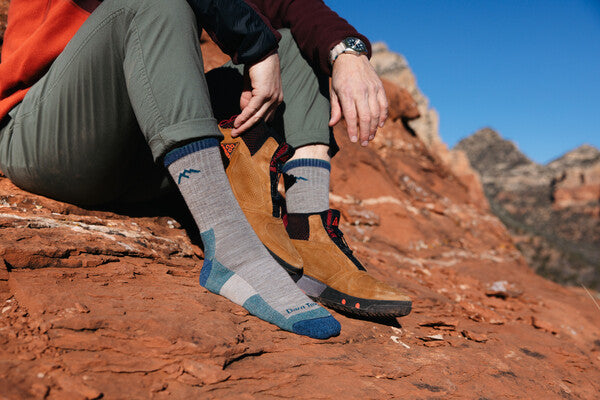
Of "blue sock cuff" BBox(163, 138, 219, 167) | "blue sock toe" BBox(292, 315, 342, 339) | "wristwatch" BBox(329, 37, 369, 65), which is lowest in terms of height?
"blue sock toe" BBox(292, 315, 342, 339)

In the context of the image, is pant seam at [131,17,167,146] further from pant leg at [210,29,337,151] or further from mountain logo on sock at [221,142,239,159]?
pant leg at [210,29,337,151]

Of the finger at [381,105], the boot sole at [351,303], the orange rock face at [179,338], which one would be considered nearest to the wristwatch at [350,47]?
the finger at [381,105]

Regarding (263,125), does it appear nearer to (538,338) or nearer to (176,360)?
(176,360)

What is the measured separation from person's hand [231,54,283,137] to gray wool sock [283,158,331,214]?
0.26 metres

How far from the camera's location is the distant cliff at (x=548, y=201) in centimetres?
1251

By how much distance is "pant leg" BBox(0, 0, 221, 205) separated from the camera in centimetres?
A: 102

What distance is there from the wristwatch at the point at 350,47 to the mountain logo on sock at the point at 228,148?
0.47 meters

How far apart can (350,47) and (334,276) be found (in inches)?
31.3

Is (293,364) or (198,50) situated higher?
(198,50)

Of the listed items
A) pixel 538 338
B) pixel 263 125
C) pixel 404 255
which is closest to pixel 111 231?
pixel 263 125

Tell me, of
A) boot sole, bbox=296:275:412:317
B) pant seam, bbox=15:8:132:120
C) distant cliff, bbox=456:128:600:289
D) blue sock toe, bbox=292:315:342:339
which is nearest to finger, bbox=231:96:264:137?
pant seam, bbox=15:8:132:120

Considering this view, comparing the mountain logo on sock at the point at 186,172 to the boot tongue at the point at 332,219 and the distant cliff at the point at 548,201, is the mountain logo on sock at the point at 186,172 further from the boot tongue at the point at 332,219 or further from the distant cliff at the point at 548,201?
the distant cliff at the point at 548,201

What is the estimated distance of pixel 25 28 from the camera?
1304mm

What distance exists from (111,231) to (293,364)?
0.82 meters
